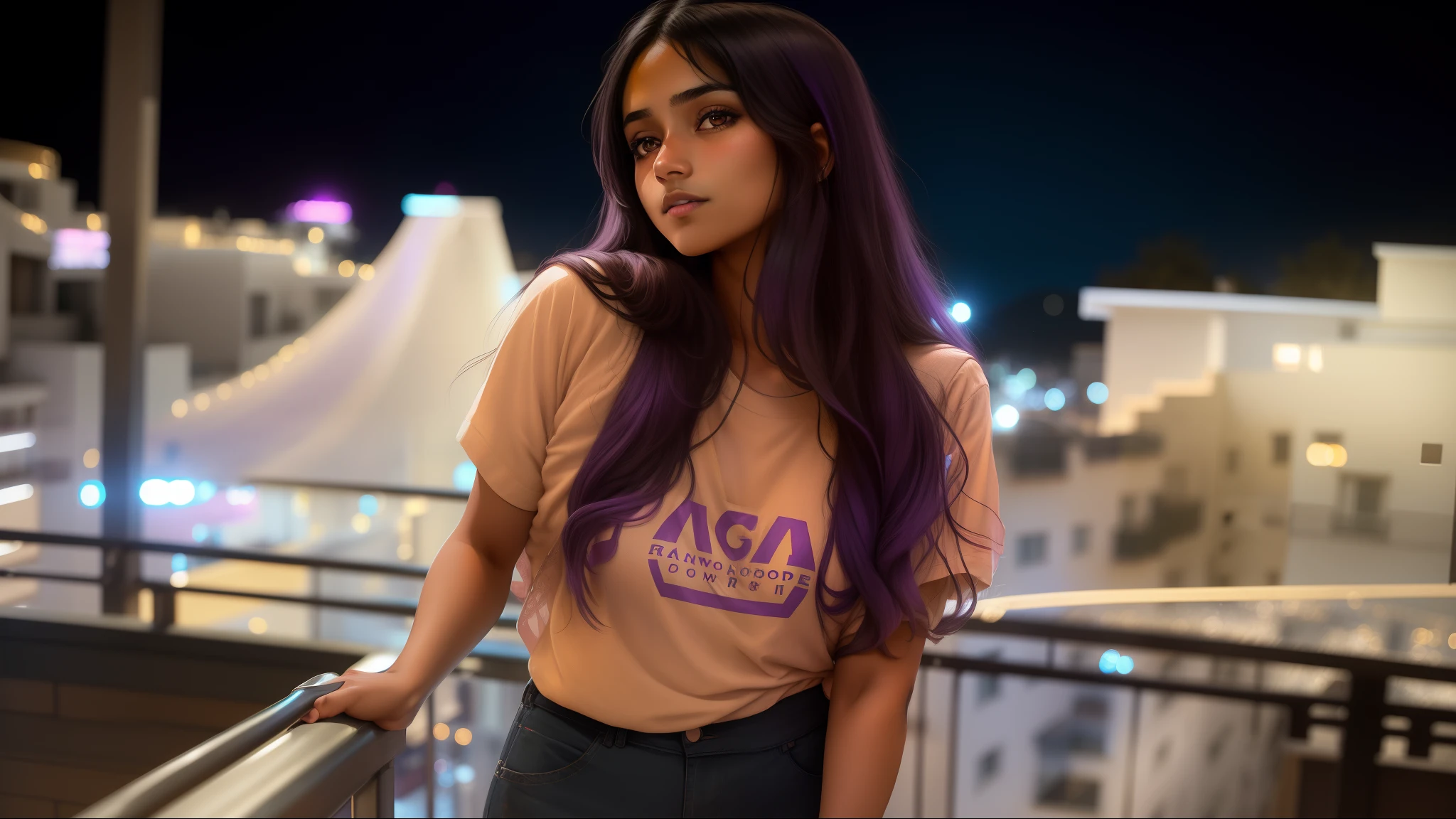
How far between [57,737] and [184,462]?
155cm

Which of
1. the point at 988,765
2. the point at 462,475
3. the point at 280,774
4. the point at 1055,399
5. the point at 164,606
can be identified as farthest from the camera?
the point at 462,475

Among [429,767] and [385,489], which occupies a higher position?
[385,489]

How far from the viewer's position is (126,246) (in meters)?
2.75

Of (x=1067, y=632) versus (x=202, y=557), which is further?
(x=202, y=557)

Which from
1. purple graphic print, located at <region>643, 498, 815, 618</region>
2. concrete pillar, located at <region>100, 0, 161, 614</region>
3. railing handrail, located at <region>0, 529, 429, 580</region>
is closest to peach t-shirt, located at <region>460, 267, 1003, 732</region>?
purple graphic print, located at <region>643, 498, 815, 618</region>

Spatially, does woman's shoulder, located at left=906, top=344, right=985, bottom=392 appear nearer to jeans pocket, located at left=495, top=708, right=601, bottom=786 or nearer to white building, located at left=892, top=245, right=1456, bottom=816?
jeans pocket, located at left=495, top=708, right=601, bottom=786

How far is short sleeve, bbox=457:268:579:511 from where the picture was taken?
2.99 feet

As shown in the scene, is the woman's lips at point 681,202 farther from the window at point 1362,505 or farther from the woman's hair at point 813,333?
the window at point 1362,505

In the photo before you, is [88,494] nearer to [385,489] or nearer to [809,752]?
[385,489]

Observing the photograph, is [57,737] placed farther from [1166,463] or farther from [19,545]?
[1166,463]

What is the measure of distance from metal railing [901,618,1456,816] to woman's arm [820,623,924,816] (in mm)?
1319

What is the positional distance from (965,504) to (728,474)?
0.23 metres

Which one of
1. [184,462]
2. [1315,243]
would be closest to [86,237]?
[184,462]

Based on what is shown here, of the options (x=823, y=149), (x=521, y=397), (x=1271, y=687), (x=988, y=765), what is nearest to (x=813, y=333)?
(x=823, y=149)
